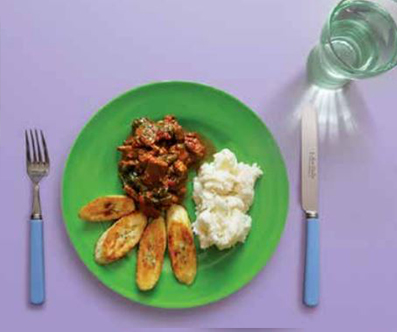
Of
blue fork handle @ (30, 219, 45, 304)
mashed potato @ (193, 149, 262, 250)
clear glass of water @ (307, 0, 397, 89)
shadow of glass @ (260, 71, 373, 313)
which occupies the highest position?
clear glass of water @ (307, 0, 397, 89)

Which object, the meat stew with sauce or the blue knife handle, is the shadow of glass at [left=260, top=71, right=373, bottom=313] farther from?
the meat stew with sauce

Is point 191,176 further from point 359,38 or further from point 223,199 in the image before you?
point 359,38

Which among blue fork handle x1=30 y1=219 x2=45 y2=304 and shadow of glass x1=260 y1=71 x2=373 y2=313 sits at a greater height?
shadow of glass x1=260 y1=71 x2=373 y2=313

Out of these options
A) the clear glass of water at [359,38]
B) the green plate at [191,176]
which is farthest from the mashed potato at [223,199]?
the clear glass of water at [359,38]

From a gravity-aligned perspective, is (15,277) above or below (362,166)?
below

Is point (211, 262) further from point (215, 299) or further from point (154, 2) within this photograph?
point (154, 2)

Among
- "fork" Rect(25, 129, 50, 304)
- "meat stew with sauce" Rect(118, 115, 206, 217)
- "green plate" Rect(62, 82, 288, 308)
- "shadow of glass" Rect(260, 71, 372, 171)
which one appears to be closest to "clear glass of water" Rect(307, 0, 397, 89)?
"shadow of glass" Rect(260, 71, 372, 171)

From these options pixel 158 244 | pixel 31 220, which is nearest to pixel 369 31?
pixel 158 244
